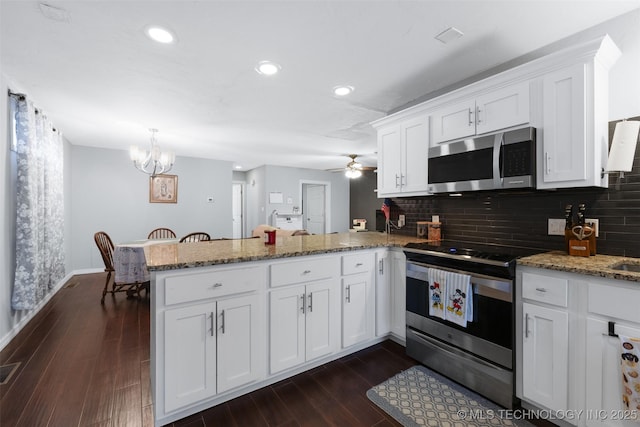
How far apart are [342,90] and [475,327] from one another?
2333 millimetres

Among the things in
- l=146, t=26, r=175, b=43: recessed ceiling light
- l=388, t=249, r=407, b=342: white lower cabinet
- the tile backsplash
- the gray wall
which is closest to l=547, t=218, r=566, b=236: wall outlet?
the tile backsplash

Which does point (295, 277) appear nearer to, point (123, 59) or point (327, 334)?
point (327, 334)

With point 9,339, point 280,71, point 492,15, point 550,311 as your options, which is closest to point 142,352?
point 9,339

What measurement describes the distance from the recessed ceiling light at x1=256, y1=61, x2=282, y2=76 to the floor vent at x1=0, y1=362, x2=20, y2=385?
294cm

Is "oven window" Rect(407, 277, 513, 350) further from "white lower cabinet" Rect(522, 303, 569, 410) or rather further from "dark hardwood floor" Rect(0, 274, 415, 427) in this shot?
"dark hardwood floor" Rect(0, 274, 415, 427)

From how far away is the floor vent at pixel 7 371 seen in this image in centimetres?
194

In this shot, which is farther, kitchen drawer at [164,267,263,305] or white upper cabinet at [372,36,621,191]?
white upper cabinet at [372,36,621,191]

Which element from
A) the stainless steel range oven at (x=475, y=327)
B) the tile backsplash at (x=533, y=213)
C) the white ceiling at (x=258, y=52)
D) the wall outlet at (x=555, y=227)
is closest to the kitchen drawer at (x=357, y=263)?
the stainless steel range oven at (x=475, y=327)

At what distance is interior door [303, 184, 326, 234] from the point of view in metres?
8.64

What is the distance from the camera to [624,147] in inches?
62.9

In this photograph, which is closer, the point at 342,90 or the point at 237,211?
the point at 342,90

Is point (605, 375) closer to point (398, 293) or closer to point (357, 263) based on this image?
point (398, 293)

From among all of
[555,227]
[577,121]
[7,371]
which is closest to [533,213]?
[555,227]

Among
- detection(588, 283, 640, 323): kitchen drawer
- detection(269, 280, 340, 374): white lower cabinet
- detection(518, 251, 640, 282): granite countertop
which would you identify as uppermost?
detection(518, 251, 640, 282): granite countertop
